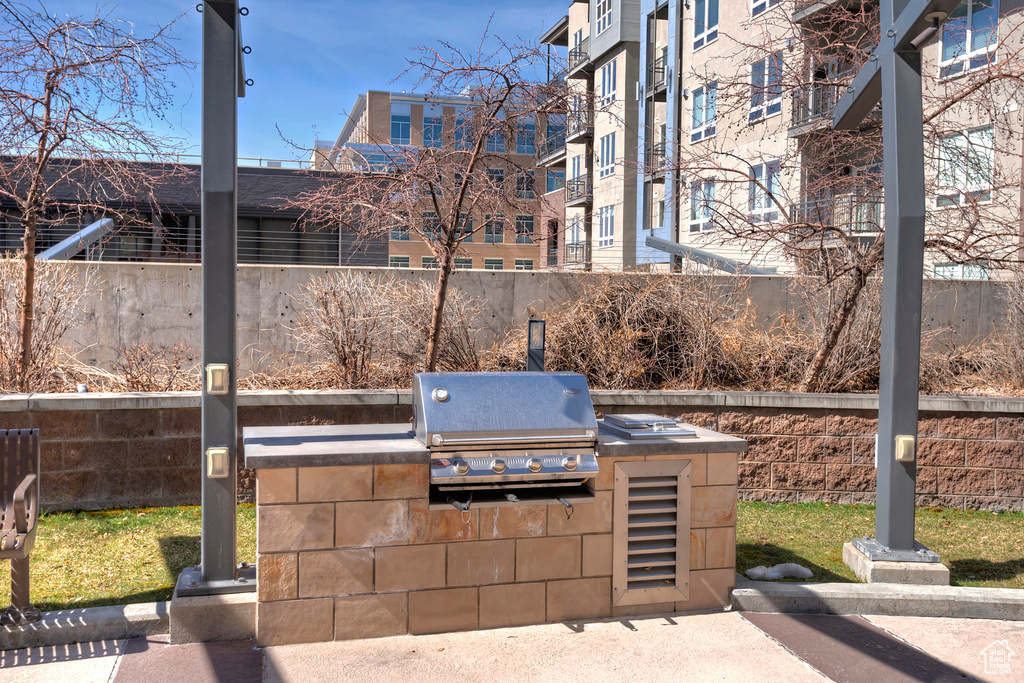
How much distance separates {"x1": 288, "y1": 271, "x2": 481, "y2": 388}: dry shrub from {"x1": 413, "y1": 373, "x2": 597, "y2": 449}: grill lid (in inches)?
150

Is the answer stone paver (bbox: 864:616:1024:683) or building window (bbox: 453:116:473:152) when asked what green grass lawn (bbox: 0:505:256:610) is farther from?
stone paver (bbox: 864:616:1024:683)

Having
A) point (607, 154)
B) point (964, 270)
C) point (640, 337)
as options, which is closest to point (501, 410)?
point (640, 337)

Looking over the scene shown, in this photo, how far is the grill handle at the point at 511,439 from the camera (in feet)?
13.7

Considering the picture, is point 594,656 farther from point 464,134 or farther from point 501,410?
point 464,134

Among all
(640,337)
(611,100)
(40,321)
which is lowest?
(640,337)

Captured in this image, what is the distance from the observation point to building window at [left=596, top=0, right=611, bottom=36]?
1243 inches

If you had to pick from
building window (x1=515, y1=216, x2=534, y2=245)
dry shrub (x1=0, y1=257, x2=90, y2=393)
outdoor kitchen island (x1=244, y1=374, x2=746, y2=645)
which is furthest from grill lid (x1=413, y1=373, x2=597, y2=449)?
dry shrub (x1=0, y1=257, x2=90, y2=393)

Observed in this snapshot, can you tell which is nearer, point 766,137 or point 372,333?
point 372,333

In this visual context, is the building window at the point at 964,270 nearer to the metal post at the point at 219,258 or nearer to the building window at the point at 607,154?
the metal post at the point at 219,258

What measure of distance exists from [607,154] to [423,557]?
95.0ft

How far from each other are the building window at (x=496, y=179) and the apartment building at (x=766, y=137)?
71cm

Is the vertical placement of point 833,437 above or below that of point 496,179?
below

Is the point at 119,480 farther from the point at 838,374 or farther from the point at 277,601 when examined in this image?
the point at 838,374

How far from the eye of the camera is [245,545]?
5.76 m
